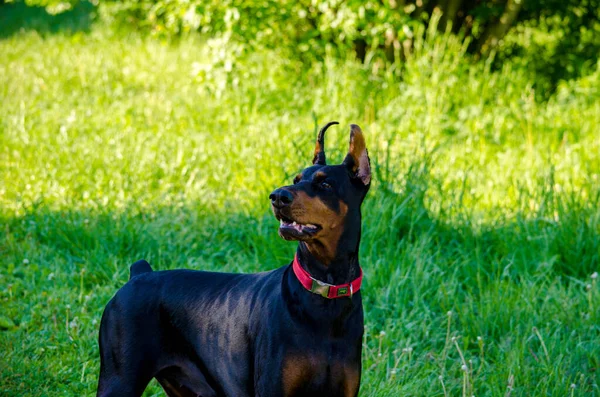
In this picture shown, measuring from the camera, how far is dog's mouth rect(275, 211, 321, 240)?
3066 millimetres

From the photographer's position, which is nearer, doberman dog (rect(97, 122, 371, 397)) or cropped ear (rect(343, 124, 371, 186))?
doberman dog (rect(97, 122, 371, 397))

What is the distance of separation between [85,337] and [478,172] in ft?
12.6

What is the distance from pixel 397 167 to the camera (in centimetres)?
627

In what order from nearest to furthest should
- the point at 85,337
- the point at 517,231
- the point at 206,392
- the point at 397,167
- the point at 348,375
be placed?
the point at 348,375 → the point at 206,392 → the point at 85,337 → the point at 517,231 → the point at 397,167

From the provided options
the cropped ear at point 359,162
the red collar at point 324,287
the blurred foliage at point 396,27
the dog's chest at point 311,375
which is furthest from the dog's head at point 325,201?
the blurred foliage at point 396,27

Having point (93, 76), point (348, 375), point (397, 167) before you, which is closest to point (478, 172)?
point (397, 167)

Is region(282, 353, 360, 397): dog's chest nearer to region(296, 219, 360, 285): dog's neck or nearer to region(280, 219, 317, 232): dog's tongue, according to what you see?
region(296, 219, 360, 285): dog's neck

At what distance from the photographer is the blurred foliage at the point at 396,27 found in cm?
837

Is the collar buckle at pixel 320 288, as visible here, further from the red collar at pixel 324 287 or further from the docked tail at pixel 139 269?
the docked tail at pixel 139 269

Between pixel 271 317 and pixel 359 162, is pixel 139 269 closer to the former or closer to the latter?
pixel 271 317

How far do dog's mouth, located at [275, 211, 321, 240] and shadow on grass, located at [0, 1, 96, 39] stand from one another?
36.4 feet

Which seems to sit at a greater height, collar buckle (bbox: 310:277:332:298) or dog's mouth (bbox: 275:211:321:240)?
dog's mouth (bbox: 275:211:321:240)

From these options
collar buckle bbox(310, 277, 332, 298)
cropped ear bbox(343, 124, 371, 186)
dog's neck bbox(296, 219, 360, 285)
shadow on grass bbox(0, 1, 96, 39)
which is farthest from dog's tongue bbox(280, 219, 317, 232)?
shadow on grass bbox(0, 1, 96, 39)

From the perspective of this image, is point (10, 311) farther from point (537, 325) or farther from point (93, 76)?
point (93, 76)
